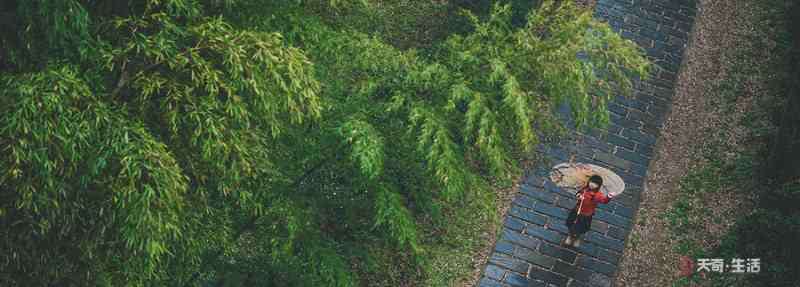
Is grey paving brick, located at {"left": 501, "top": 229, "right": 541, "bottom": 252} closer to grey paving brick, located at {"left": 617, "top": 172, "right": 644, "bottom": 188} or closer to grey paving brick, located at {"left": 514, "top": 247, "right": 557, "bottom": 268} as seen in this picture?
grey paving brick, located at {"left": 514, "top": 247, "right": 557, "bottom": 268}

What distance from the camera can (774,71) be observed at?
13.3 m

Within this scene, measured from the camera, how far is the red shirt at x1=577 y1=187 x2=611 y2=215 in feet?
31.0

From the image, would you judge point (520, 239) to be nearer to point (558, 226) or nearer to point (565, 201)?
point (558, 226)

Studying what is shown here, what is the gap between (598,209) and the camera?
11.0m

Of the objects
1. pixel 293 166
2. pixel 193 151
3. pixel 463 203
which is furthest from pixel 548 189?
pixel 193 151

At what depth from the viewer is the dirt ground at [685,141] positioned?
1046cm

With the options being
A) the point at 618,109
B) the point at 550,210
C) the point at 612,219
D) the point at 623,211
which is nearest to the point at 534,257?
the point at 550,210

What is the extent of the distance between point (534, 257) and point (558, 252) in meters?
0.31

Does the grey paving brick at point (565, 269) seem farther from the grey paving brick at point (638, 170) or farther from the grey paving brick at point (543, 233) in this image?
the grey paving brick at point (638, 170)

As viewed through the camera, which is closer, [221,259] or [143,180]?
[143,180]

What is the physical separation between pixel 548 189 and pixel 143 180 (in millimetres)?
6379

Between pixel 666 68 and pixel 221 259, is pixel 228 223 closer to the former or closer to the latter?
pixel 221 259

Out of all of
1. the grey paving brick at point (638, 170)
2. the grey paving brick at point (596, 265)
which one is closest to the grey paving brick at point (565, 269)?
the grey paving brick at point (596, 265)

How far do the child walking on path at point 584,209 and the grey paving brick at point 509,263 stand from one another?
0.63m
